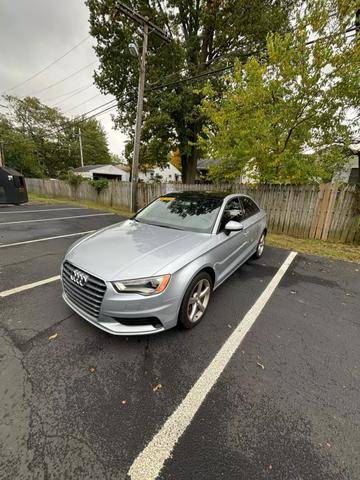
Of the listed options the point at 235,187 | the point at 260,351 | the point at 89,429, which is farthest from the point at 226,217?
the point at 235,187

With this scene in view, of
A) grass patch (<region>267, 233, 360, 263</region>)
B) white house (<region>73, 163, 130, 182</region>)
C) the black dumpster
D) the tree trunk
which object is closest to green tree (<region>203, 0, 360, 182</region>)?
grass patch (<region>267, 233, 360, 263</region>)

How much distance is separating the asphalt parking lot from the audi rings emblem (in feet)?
2.12

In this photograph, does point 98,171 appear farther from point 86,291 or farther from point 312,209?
point 86,291

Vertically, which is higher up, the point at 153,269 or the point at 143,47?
the point at 143,47

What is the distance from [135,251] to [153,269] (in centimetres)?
42

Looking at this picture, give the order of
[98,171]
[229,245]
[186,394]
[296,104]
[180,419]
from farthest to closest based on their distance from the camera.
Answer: [98,171] < [296,104] < [229,245] < [186,394] < [180,419]

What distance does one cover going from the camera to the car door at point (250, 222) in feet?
12.8

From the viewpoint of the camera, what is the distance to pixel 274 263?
4801mm

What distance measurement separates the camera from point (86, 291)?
7.16 ft

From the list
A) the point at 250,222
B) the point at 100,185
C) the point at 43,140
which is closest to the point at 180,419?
the point at 250,222

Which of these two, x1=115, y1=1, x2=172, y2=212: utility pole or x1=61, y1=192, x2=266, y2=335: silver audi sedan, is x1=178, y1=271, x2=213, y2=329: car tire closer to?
x1=61, y1=192, x2=266, y2=335: silver audi sedan

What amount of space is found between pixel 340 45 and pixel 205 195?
217 inches

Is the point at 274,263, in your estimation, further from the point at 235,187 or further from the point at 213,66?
the point at 213,66

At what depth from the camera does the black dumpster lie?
37.7ft
